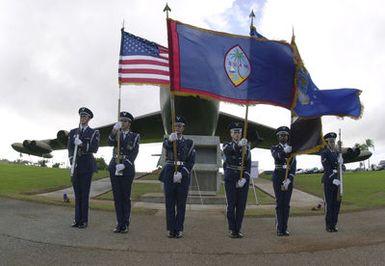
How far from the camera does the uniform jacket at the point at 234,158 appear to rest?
6.92 metres

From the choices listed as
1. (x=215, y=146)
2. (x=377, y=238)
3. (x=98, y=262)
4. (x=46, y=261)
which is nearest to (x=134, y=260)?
(x=98, y=262)

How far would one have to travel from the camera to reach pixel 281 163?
7312mm

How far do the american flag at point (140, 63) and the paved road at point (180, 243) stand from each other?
2.48 metres

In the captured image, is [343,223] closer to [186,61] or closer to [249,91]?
[249,91]

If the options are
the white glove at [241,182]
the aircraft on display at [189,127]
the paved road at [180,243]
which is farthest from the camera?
the aircraft on display at [189,127]

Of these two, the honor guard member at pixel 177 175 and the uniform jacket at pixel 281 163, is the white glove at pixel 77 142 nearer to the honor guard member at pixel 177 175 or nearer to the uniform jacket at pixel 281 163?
the honor guard member at pixel 177 175

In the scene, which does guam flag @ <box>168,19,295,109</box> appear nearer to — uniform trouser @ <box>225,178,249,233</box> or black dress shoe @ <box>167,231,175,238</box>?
uniform trouser @ <box>225,178,249,233</box>

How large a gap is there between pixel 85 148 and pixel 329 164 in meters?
4.17

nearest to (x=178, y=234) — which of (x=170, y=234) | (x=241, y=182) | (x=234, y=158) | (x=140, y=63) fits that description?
(x=170, y=234)

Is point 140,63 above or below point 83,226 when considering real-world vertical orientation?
above

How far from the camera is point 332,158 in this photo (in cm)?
782

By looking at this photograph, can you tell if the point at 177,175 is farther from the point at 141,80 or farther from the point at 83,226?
the point at 141,80

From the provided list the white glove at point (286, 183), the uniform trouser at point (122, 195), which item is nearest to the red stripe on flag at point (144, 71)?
the uniform trouser at point (122, 195)

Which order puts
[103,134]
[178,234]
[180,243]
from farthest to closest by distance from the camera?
[103,134] < [178,234] < [180,243]
